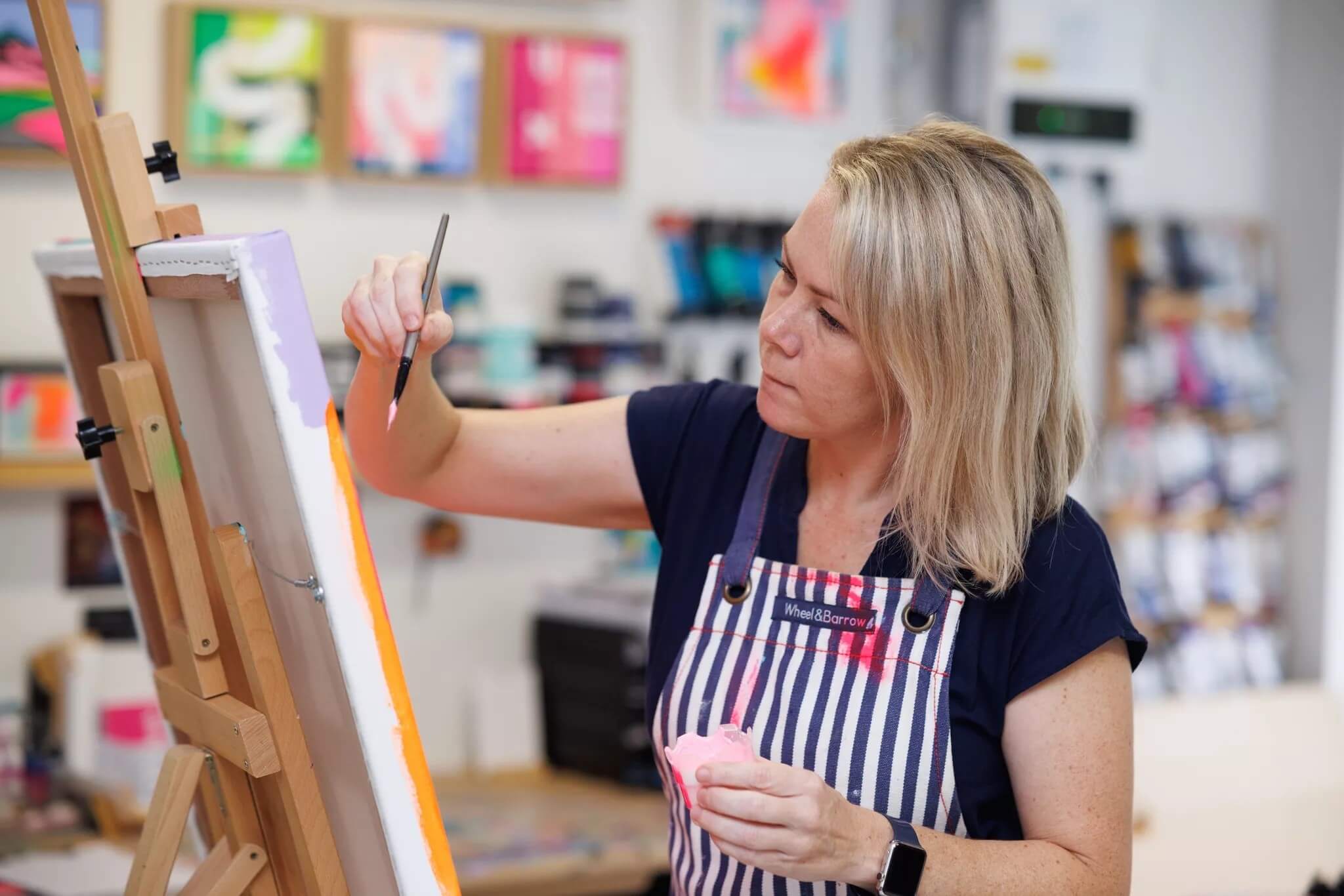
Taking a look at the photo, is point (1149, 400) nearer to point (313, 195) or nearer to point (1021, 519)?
point (313, 195)

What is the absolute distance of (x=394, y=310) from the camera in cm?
132

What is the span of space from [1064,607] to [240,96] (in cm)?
249

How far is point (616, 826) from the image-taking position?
312 centimetres

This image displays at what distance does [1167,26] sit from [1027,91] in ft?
2.75

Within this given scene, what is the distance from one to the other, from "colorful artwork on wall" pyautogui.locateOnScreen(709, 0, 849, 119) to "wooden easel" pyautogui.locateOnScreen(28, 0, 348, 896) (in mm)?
2447

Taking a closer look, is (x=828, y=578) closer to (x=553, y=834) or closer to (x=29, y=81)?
(x=553, y=834)

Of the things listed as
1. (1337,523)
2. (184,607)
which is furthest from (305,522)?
(1337,523)

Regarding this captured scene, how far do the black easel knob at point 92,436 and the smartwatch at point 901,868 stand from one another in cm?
84

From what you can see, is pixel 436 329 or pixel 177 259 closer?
pixel 177 259

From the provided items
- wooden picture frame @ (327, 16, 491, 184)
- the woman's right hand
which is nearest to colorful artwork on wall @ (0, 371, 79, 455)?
wooden picture frame @ (327, 16, 491, 184)

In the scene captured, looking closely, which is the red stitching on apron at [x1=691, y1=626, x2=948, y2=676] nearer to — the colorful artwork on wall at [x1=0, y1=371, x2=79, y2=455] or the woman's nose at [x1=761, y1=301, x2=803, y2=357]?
the woman's nose at [x1=761, y1=301, x2=803, y2=357]

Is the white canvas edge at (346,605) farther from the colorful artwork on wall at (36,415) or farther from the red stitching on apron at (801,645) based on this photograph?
the colorful artwork on wall at (36,415)

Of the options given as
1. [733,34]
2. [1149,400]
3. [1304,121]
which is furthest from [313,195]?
[1304,121]

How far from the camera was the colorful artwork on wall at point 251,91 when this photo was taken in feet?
10.3
